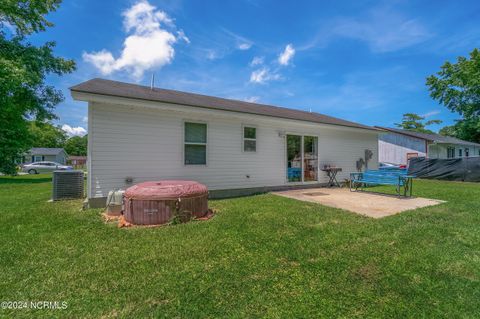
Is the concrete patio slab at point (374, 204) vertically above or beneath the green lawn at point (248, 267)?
above

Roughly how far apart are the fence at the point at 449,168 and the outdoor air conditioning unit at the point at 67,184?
66.1 ft

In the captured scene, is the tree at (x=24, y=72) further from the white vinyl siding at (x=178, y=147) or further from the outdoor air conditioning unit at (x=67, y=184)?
the white vinyl siding at (x=178, y=147)

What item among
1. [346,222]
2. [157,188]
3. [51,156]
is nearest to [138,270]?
[157,188]

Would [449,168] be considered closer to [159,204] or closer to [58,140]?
[159,204]

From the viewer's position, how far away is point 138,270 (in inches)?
105

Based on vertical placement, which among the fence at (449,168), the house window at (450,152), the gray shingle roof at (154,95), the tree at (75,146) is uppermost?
the tree at (75,146)

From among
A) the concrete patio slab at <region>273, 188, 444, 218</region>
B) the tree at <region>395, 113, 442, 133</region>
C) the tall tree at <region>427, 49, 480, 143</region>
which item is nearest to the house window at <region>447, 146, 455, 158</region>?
the tall tree at <region>427, 49, 480, 143</region>

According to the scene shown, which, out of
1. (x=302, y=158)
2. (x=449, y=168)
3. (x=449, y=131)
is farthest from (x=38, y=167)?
(x=449, y=131)

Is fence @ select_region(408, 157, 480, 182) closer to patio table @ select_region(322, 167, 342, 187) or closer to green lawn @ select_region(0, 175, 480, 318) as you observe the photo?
patio table @ select_region(322, 167, 342, 187)

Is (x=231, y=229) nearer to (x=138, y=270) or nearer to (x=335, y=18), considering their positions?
(x=138, y=270)

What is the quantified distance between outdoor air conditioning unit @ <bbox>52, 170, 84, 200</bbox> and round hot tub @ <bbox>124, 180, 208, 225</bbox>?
3.87 meters

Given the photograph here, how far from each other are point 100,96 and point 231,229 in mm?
4420

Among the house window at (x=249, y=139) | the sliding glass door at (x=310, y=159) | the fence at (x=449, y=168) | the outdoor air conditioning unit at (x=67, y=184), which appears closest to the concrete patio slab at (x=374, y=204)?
the house window at (x=249, y=139)

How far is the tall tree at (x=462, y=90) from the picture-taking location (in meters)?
24.2
